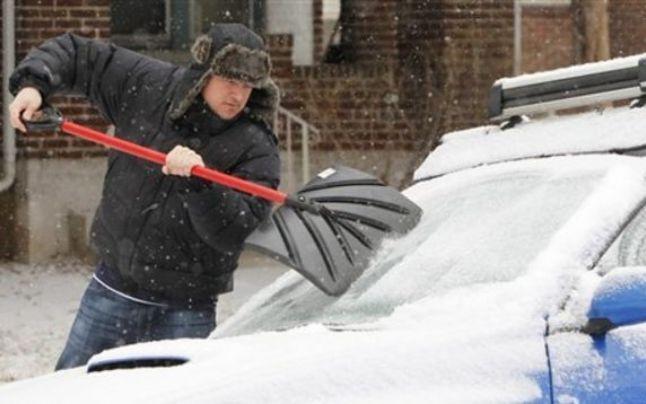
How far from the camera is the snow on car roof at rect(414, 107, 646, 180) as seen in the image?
425cm

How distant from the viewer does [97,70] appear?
566cm

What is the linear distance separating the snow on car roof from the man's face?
679 mm

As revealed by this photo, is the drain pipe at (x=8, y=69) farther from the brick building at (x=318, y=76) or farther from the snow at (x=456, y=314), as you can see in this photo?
the snow at (x=456, y=314)

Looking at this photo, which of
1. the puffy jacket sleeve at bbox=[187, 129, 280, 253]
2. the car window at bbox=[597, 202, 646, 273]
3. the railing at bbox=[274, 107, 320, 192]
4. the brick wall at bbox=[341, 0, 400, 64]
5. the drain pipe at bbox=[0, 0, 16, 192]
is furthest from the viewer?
the brick wall at bbox=[341, 0, 400, 64]

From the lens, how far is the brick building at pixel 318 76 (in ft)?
40.5

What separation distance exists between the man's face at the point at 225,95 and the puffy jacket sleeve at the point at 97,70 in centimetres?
33

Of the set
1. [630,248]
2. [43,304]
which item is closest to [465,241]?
[630,248]

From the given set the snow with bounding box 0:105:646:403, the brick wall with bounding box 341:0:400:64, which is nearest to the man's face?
the snow with bounding box 0:105:646:403

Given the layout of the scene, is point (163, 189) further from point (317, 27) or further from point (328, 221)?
point (317, 27)

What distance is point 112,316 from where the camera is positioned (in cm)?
547

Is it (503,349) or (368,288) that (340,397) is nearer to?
(503,349)

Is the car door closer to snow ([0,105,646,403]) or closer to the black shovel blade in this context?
snow ([0,105,646,403])

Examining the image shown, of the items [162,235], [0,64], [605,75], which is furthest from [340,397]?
[0,64]

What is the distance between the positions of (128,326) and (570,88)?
5.72 feet
